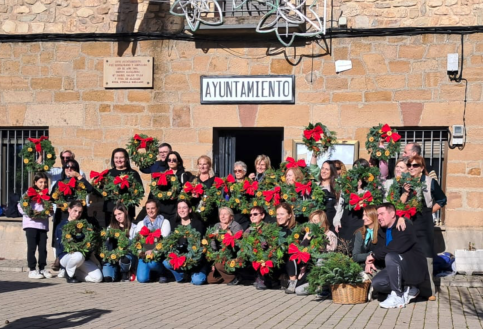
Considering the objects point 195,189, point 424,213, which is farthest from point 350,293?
point 195,189

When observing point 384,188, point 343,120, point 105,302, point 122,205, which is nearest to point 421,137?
point 343,120

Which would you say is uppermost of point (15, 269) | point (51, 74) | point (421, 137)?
point (51, 74)

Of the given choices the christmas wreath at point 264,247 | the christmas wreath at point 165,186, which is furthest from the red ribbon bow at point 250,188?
the christmas wreath at point 165,186

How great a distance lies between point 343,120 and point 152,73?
3098 millimetres

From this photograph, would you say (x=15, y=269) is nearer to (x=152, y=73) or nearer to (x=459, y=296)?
(x=152, y=73)

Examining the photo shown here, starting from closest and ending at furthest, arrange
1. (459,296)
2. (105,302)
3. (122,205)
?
(105,302)
(459,296)
(122,205)

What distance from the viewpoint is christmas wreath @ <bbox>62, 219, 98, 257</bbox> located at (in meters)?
11.2

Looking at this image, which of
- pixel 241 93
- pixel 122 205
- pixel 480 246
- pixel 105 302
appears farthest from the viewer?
pixel 241 93

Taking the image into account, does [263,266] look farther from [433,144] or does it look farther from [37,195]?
[433,144]

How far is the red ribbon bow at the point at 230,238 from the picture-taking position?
10633 millimetres

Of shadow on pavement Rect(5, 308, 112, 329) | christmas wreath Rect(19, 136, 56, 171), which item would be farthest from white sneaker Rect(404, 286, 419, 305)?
christmas wreath Rect(19, 136, 56, 171)

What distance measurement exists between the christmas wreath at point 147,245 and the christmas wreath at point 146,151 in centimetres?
128

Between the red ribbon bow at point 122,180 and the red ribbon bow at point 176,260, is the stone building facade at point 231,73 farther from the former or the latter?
the red ribbon bow at point 176,260

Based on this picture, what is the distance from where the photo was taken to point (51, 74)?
14109mm
